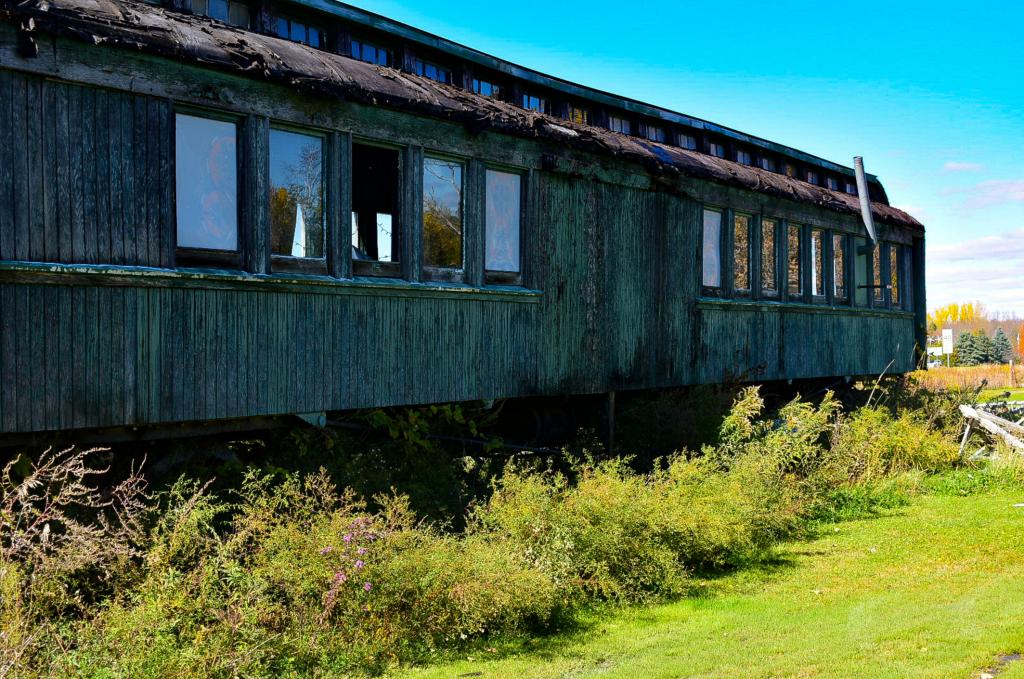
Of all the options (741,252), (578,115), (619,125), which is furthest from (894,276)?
(578,115)

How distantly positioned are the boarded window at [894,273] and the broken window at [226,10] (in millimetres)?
15557

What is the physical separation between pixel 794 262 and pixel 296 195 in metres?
11.1

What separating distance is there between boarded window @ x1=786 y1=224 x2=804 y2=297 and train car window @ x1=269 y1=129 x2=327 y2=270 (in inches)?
412

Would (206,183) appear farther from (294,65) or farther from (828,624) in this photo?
(828,624)

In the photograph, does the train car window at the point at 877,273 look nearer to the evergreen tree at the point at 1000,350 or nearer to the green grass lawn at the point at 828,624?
the green grass lawn at the point at 828,624

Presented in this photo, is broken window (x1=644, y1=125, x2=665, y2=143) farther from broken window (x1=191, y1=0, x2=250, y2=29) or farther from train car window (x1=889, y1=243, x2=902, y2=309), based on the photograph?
broken window (x1=191, y1=0, x2=250, y2=29)

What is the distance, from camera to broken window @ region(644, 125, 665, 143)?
16.0 m

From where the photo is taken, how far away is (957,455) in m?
15.0

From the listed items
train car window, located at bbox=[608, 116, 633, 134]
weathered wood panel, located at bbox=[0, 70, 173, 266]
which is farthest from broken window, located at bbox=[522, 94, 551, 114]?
weathered wood panel, located at bbox=[0, 70, 173, 266]

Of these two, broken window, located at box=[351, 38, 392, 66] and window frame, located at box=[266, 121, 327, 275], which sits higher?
broken window, located at box=[351, 38, 392, 66]

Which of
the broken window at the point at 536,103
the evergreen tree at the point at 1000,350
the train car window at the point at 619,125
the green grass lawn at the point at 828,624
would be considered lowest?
the green grass lawn at the point at 828,624

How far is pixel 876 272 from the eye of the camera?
19719mm

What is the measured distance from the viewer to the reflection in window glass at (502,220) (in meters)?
10.8

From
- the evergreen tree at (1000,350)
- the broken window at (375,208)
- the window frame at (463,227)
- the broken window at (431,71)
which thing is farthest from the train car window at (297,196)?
the evergreen tree at (1000,350)
